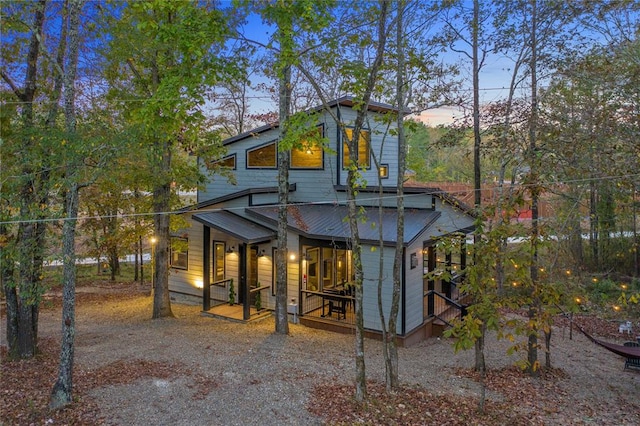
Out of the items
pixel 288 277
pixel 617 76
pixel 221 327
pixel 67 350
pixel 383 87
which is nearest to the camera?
pixel 67 350

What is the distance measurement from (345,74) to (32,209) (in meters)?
5.76

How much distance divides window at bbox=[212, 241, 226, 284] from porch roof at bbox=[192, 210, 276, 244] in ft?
3.75

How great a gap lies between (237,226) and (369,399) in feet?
22.7

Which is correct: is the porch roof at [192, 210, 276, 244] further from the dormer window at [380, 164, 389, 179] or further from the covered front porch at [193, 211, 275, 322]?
the dormer window at [380, 164, 389, 179]

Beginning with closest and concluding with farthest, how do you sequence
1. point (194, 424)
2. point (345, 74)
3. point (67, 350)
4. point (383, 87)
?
point (194, 424)
point (67, 350)
point (345, 74)
point (383, 87)

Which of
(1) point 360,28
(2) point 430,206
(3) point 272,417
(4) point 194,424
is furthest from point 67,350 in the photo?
(2) point 430,206

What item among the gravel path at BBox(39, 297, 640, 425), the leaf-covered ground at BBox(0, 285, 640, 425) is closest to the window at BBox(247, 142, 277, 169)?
the gravel path at BBox(39, 297, 640, 425)

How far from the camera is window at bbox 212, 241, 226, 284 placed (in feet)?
45.8

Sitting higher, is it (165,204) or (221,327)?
(165,204)

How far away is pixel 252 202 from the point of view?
14.0m

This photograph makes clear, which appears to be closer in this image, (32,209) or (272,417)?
(272,417)

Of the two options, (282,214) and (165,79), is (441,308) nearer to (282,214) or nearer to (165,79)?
(282,214)

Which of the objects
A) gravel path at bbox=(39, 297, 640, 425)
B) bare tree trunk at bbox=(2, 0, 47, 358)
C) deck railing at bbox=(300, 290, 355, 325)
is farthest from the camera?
deck railing at bbox=(300, 290, 355, 325)

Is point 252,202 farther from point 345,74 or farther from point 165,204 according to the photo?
→ point 345,74
